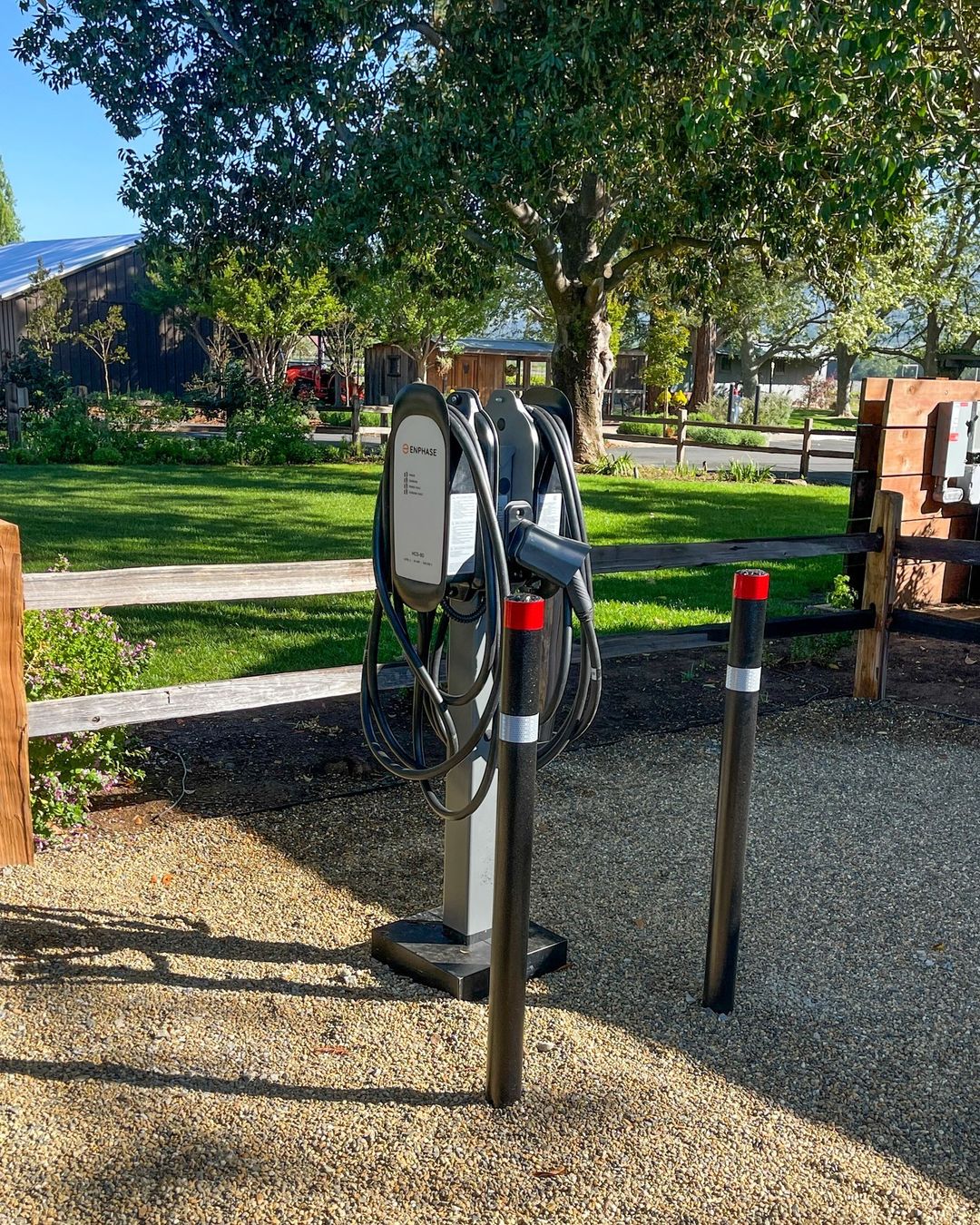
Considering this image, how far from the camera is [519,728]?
119 inches

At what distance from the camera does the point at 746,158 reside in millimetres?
13352

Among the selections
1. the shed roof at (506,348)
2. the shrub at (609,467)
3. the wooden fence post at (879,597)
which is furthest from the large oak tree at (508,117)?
the shed roof at (506,348)

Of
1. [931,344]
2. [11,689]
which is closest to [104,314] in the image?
[931,344]

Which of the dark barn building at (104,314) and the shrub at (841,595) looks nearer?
the shrub at (841,595)

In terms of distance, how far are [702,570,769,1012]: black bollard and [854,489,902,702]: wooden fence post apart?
374cm

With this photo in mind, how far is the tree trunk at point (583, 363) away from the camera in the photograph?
19891 millimetres

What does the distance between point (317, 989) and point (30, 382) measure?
87.5 ft

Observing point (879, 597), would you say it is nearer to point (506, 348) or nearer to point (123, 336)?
point (123, 336)

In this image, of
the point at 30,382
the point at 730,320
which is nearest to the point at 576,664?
the point at 30,382

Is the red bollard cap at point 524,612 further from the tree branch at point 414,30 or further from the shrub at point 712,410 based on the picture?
the shrub at point 712,410

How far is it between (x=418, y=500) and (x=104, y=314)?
35788 mm

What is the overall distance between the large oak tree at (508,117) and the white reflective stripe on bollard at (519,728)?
21.8 ft

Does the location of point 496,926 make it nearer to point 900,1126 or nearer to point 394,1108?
point 394,1108

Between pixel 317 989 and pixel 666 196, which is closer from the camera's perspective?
pixel 317 989
